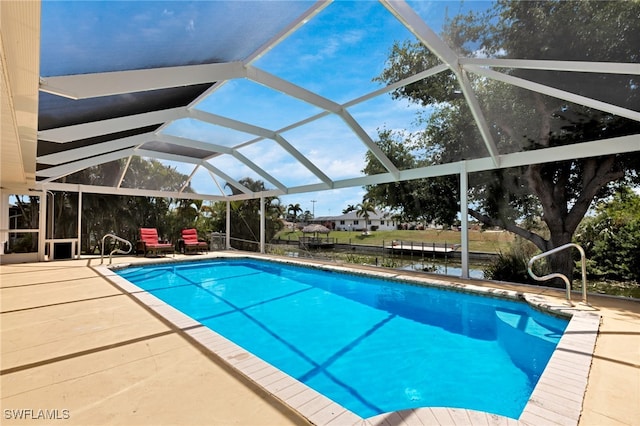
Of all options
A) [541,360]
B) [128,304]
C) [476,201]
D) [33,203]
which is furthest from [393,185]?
[33,203]

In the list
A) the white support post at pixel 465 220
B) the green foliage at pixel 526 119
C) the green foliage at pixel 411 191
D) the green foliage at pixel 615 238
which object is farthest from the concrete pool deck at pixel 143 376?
the green foliage at pixel 411 191

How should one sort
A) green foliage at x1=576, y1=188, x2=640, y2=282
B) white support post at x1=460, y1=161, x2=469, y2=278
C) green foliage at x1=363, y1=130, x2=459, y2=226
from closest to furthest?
green foliage at x1=576, y1=188, x2=640, y2=282 < white support post at x1=460, y1=161, x2=469, y2=278 < green foliage at x1=363, y1=130, x2=459, y2=226

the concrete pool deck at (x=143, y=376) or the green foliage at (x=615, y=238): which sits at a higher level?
the green foliage at (x=615, y=238)

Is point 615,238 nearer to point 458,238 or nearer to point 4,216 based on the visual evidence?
point 458,238

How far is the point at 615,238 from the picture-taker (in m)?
7.18

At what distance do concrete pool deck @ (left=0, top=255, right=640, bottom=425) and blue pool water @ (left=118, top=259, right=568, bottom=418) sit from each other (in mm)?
820

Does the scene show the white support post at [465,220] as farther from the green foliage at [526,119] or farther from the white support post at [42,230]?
the white support post at [42,230]

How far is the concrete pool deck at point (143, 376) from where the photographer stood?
2.15 meters

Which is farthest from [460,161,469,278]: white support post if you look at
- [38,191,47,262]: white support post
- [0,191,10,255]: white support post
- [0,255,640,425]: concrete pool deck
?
[0,191,10,255]: white support post

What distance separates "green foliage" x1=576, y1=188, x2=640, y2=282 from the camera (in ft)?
22.4

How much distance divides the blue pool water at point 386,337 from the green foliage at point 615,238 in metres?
3.20

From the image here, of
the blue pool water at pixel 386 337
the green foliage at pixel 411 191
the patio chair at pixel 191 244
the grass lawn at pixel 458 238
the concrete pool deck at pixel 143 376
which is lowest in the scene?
the blue pool water at pixel 386 337

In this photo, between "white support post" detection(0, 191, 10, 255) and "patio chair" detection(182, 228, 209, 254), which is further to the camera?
"patio chair" detection(182, 228, 209, 254)
